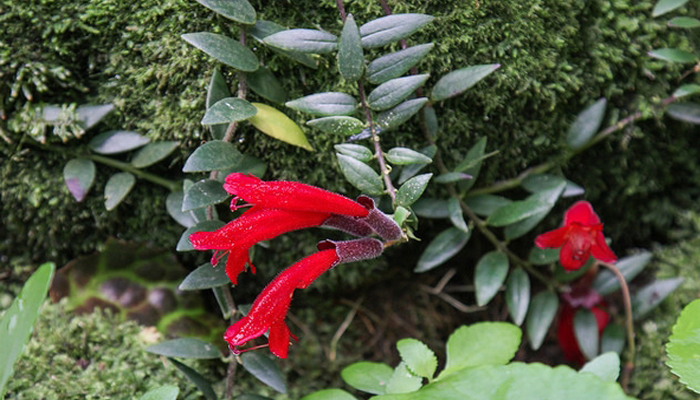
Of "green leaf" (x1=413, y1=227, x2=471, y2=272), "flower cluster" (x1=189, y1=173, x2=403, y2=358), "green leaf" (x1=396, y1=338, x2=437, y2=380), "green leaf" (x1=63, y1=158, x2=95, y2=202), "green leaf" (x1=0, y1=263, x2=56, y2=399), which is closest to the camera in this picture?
"green leaf" (x1=0, y1=263, x2=56, y2=399)

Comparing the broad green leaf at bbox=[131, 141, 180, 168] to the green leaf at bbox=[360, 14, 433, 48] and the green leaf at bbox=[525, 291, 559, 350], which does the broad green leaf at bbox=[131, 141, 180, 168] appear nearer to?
the green leaf at bbox=[360, 14, 433, 48]

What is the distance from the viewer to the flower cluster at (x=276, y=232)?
1.09 meters

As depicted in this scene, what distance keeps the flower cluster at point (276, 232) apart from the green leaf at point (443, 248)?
1.28 feet

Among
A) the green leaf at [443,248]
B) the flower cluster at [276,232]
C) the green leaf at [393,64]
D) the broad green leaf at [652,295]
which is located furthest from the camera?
the broad green leaf at [652,295]

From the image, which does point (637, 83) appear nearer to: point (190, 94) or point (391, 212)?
point (391, 212)

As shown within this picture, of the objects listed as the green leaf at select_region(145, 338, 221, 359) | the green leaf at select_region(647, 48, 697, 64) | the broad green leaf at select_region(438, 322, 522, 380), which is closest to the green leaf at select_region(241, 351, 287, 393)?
the green leaf at select_region(145, 338, 221, 359)

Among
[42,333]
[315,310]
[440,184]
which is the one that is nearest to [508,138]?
[440,184]

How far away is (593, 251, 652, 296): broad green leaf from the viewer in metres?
1.68

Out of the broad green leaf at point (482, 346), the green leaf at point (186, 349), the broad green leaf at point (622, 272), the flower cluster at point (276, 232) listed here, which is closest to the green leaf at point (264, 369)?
the green leaf at point (186, 349)

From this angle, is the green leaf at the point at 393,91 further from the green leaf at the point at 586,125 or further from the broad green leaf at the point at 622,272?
the broad green leaf at the point at 622,272

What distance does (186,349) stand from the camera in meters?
1.31

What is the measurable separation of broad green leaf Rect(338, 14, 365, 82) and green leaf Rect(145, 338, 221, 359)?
0.68 m

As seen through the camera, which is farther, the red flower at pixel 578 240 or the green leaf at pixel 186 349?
the red flower at pixel 578 240

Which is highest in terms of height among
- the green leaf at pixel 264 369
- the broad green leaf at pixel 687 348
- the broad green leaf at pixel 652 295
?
the broad green leaf at pixel 687 348
